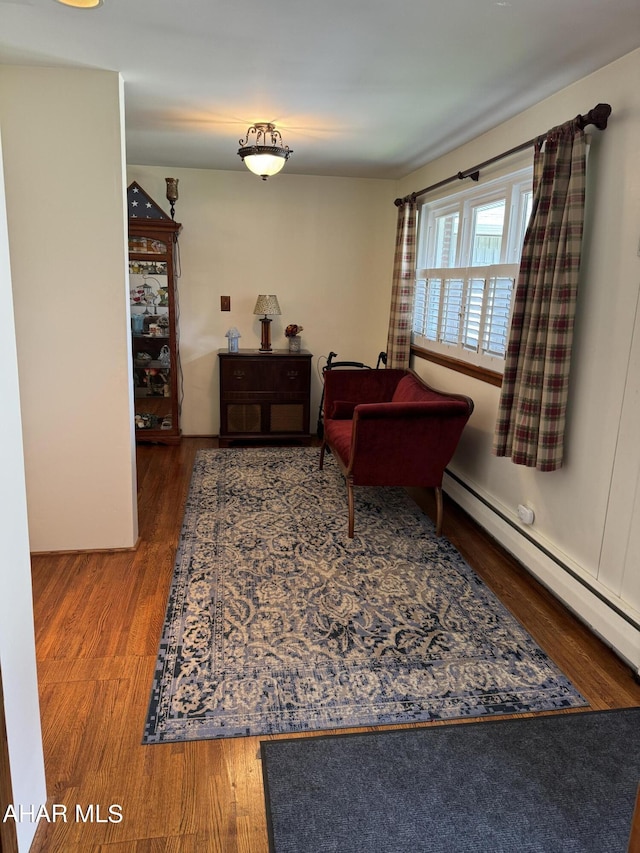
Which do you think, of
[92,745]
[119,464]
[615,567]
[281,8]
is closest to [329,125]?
[281,8]

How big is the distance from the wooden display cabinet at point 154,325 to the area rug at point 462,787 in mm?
3771

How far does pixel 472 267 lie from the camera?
3906mm

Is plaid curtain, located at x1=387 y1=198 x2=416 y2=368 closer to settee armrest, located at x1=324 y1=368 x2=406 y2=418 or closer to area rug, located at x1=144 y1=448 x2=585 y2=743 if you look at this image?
settee armrest, located at x1=324 y1=368 x2=406 y2=418

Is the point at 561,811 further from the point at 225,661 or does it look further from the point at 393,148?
the point at 393,148

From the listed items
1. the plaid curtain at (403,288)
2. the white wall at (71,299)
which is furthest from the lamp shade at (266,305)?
the white wall at (71,299)

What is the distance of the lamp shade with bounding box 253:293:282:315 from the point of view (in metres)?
5.25

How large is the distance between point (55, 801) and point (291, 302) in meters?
4.53

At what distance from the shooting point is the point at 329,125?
3521 mm

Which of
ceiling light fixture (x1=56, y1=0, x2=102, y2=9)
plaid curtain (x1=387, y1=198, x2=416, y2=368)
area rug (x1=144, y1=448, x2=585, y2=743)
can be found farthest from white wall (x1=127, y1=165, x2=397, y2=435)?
ceiling light fixture (x1=56, y1=0, x2=102, y2=9)

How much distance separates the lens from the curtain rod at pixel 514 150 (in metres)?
2.40

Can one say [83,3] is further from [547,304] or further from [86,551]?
[86,551]

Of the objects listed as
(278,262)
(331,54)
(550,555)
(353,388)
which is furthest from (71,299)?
(278,262)

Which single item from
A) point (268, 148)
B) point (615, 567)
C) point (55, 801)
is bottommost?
point (55, 801)

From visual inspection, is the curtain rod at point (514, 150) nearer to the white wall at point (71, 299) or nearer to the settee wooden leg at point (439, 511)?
the settee wooden leg at point (439, 511)
